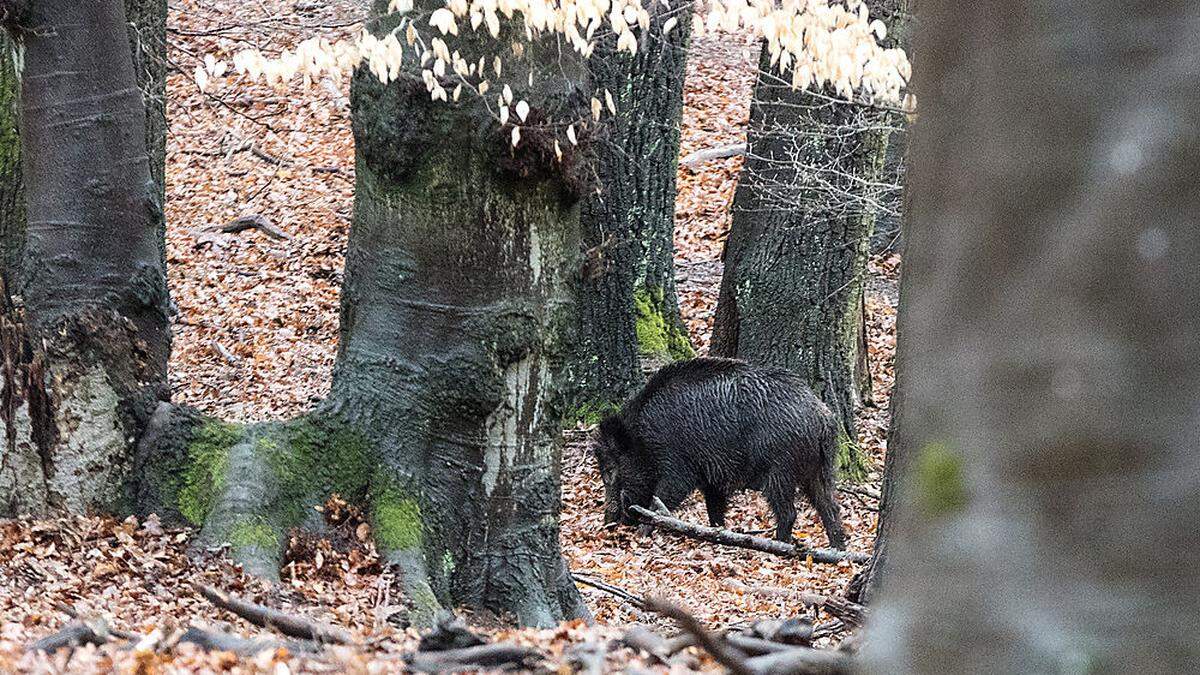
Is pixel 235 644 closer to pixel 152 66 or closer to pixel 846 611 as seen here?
pixel 846 611

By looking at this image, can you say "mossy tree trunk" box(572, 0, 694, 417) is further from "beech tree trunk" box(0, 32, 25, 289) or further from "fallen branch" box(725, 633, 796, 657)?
"fallen branch" box(725, 633, 796, 657)

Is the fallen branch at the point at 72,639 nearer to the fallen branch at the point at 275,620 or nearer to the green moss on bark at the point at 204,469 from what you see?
the fallen branch at the point at 275,620

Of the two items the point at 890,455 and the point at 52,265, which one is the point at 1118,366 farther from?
the point at 52,265

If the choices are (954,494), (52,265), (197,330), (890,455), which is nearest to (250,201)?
(197,330)

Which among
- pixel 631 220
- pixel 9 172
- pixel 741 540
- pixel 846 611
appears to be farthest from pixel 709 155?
pixel 846 611

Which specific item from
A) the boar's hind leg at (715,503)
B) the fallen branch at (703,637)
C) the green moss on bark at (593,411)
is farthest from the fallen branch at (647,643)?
the green moss on bark at (593,411)

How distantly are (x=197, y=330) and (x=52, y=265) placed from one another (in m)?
8.08

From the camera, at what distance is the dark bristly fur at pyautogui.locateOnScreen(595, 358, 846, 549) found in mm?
11516

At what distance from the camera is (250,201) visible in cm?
1791

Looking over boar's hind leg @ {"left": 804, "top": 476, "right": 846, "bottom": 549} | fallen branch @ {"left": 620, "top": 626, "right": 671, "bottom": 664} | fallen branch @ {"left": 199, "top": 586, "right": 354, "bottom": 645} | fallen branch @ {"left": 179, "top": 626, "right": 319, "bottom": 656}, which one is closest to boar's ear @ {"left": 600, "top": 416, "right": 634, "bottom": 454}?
boar's hind leg @ {"left": 804, "top": 476, "right": 846, "bottom": 549}

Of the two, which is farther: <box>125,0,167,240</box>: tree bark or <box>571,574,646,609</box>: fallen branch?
<box>125,0,167,240</box>: tree bark

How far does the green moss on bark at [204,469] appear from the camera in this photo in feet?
21.4

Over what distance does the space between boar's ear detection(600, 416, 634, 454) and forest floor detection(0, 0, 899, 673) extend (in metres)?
0.76

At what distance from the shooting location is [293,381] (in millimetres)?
13461
